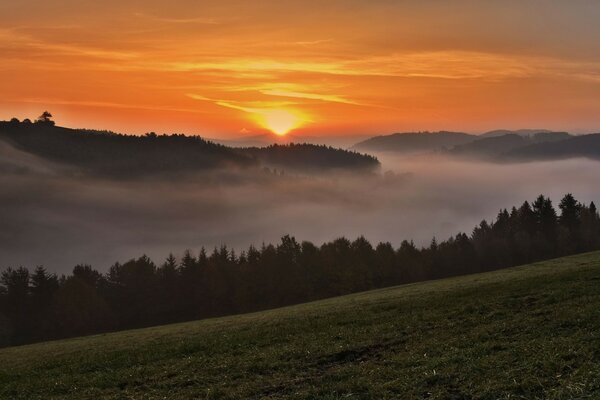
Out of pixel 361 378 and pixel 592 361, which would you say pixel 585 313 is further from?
pixel 361 378

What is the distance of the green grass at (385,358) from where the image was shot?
18.8 metres

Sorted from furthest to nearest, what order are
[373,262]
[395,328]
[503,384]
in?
[373,262] → [395,328] → [503,384]

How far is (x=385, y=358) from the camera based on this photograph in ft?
79.2

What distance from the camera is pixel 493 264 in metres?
139

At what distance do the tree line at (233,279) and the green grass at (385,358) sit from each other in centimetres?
8418

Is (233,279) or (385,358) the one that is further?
(233,279)

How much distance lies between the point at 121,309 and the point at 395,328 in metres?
109

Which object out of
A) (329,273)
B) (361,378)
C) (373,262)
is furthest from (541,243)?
(361,378)

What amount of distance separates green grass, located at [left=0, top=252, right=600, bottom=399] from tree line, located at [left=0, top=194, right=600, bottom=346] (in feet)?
276

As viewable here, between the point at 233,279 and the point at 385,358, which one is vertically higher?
the point at 233,279

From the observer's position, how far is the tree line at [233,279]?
117m

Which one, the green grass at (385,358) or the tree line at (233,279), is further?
the tree line at (233,279)

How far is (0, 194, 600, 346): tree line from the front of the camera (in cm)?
11744

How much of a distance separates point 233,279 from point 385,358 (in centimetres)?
10580
